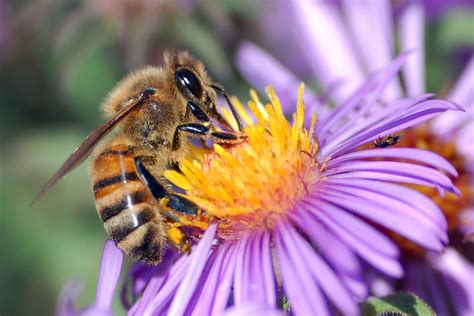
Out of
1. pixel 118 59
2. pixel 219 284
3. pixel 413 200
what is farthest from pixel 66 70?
pixel 413 200

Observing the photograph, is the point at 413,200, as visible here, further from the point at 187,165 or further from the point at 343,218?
the point at 187,165

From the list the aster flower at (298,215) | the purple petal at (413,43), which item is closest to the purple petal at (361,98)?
the aster flower at (298,215)

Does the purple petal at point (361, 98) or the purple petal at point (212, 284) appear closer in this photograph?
the purple petal at point (212, 284)

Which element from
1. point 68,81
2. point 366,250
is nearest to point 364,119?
point 366,250

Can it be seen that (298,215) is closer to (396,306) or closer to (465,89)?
(396,306)

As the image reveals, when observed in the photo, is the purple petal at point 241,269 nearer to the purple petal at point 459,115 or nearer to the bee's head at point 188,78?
the bee's head at point 188,78

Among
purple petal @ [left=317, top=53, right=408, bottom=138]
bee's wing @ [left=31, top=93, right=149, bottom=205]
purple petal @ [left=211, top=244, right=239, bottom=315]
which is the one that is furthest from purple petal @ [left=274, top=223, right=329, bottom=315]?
purple petal @ [left=317, top=53, right=408, bottom=138]
